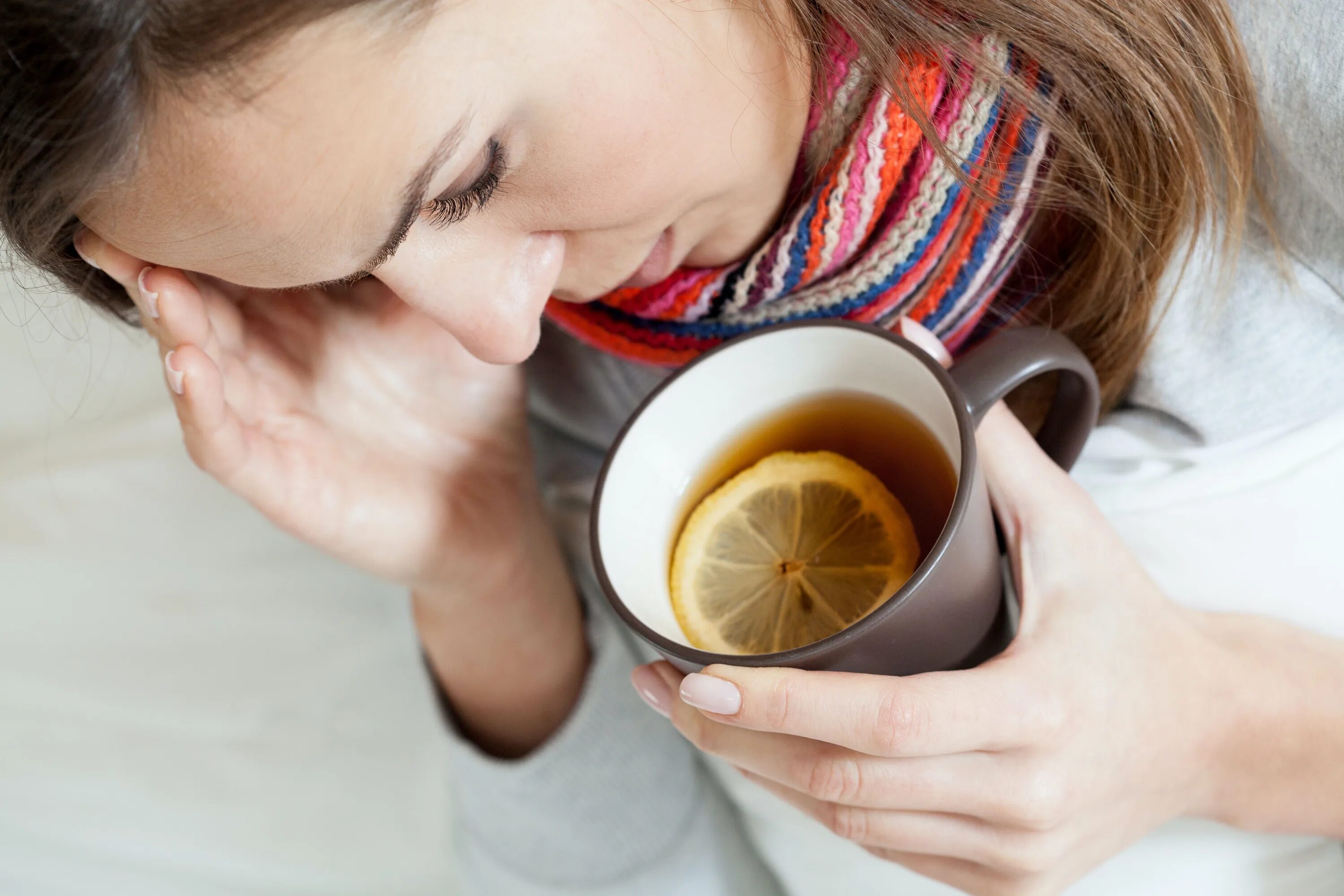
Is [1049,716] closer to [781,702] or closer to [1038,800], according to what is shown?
[1038,800]

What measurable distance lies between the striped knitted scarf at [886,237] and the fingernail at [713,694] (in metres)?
0.28

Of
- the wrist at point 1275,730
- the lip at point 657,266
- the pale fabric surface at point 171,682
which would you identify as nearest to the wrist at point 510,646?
the pale fabric surface at point 171,682

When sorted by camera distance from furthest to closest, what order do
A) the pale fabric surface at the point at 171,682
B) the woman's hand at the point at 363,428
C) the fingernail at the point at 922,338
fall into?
the pale fabric surface at the point at 171,682
the woman's hand at the point at 363,428
the fingernail at the point at 922,338

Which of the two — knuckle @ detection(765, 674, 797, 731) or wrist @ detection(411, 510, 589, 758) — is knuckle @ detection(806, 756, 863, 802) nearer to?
knuckle @ detection(765, 674, 797, 731)

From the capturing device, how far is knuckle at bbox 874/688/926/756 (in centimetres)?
48

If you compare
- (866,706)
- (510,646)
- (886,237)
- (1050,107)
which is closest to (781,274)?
(886,237)

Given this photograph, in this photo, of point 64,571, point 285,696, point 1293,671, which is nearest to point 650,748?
point 285,696

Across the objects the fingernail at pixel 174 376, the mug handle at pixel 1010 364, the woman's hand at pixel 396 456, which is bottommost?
the woman's hand at pixel 396 456

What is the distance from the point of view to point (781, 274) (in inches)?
25.7

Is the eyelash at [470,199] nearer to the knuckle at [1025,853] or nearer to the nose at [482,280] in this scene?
the nose at [482,280]

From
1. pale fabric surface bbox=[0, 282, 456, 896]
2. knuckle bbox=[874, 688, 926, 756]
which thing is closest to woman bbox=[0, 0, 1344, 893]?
knuckle bbox=[874, 688, 926, 756]

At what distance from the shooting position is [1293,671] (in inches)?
24.7

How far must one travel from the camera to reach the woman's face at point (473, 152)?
15.9 inches

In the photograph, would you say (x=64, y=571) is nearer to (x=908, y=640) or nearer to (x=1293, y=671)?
(x=908, y=640)
